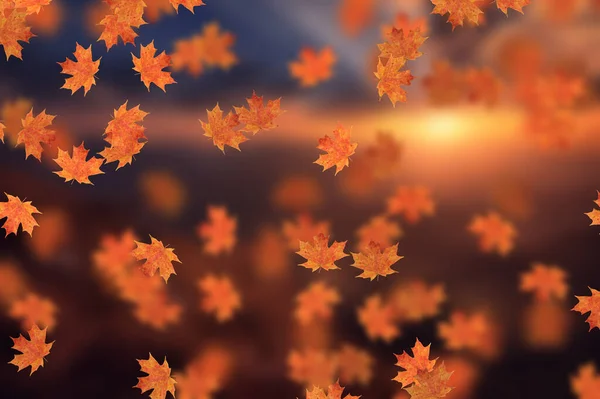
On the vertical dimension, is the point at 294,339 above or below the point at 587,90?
below

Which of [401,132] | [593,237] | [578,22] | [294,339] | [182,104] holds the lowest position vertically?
[294,339]

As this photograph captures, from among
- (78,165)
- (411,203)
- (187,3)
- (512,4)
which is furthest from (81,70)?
(512,4)

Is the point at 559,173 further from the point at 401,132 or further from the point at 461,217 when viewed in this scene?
the point at 401,132

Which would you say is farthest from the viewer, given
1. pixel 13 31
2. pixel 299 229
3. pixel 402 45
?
pixel 299 229

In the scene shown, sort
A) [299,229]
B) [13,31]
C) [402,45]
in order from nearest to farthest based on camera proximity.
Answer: [13,31], [402,45], [299,229]

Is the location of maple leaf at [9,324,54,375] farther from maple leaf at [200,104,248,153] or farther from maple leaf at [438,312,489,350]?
maple leaf at [438,312,489,350]

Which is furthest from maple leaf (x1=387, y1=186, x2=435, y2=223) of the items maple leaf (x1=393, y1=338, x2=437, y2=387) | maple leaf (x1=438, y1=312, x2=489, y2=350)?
maple leaf (x1=393, y1=338, x2=437, y2=387)

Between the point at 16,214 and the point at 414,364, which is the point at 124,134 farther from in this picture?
the point at 414,364

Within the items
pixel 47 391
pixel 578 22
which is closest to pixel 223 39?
pixel 578 22
